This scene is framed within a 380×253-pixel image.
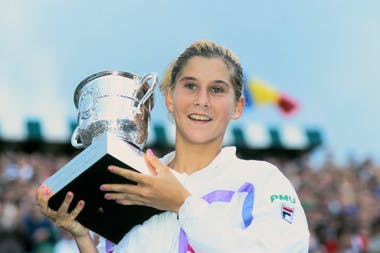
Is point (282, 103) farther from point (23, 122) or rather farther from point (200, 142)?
point (200, 142)

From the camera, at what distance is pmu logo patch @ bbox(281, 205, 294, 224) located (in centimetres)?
292

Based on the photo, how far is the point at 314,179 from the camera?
13.3 metres

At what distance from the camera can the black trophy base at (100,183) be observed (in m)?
2.84

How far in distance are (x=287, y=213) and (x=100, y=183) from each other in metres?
0.64

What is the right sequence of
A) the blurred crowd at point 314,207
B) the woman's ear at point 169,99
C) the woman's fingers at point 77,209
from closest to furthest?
the woman's fingers at point 77,209 → the woman's ear at point 169,99 → the blurred crowd at point 314,207

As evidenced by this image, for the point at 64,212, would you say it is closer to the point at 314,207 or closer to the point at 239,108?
the point at 239,108

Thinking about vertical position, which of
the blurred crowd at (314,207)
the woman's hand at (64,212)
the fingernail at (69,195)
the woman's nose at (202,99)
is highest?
the woman's nose at (202,99)

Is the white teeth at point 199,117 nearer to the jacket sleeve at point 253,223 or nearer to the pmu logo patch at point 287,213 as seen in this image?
the jacket sleeve at point 253,223

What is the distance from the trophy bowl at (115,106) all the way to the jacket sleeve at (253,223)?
1.51 feet

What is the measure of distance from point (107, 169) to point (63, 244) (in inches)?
276

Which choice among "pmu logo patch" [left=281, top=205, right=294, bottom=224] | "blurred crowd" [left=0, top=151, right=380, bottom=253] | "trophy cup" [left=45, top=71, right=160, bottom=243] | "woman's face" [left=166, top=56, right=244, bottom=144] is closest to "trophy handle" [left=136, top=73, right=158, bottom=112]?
"trophy cup" [left=45, top=71, right=160, bottom=243]

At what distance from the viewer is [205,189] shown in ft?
9.97

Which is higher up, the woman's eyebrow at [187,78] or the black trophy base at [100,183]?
the woman's eyebrow at [187,78]

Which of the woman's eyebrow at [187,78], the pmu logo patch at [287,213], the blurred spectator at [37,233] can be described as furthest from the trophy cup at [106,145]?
the blurred spectator at [37,233]
